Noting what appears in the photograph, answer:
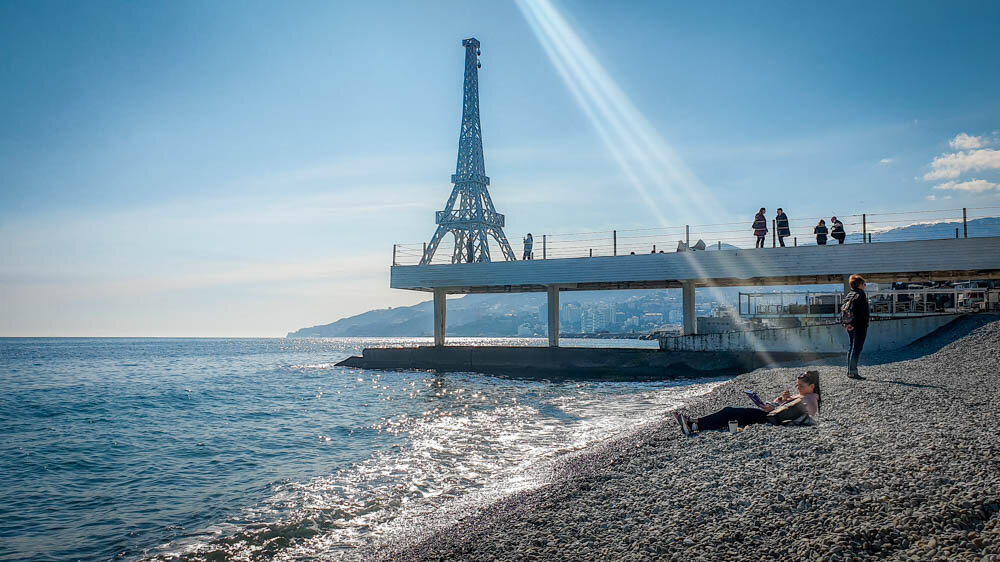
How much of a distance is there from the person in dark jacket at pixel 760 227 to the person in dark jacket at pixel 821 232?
5.70 feet

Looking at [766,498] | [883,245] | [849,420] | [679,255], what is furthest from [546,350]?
[766,498]

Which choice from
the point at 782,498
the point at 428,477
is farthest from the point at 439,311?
the point at 782,498

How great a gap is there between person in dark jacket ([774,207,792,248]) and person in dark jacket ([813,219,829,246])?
36.2 inches

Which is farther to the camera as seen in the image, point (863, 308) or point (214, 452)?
point (214, 452)

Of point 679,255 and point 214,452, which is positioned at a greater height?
point 679,255

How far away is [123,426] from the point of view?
15.5 meters

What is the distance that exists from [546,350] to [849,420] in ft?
65.9

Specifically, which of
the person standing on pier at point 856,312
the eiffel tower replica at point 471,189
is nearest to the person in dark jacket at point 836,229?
the person standing on pier at point 856,312

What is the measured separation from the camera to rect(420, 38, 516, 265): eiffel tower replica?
137 feet

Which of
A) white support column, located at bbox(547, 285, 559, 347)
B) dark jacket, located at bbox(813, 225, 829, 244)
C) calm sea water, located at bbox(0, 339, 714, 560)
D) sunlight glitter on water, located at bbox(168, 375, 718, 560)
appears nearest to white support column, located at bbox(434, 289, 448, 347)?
white support column, located at bbox(547, 285, 559, 347)

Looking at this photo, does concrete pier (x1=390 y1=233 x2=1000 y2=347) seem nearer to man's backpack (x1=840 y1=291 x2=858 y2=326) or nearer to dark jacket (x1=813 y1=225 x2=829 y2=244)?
dark jacket (x1=813 y1=225 x2=829 y2=244)

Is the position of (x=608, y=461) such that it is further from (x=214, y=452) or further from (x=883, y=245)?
(x=883, y=245)

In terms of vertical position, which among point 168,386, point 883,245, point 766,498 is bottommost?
point 168,386

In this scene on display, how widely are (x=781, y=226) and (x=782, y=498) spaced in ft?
65.0
